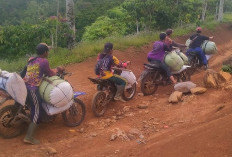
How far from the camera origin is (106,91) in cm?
677

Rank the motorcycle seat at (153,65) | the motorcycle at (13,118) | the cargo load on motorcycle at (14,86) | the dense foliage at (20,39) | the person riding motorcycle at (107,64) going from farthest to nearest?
the dense foliage at (20,39)
the motorcycle seat at (153,65)
the person riding motorcycle at (107,64)
the motorcycle at (13,118)
the cargo load on motorcycle at (14,86)

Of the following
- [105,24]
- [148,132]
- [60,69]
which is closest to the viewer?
[148,132]

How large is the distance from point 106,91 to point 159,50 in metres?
2.02

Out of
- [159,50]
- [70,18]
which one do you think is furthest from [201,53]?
[70,18]

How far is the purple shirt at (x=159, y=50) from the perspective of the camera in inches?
302

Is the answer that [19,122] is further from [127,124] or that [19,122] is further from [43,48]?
[127,124]

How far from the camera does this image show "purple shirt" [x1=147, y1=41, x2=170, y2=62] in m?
7.66

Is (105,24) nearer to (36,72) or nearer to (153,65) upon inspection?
(153,65)

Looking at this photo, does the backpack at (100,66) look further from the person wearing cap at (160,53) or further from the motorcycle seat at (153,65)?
the person wearing cap at (160,53)

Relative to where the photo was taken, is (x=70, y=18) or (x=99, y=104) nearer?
(x=99, y=104)

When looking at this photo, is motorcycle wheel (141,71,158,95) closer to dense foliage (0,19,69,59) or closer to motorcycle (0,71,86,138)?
motorcycle (0,71,86,138)

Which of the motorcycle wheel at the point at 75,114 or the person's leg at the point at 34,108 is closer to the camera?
the person's leg at the point at 34,108

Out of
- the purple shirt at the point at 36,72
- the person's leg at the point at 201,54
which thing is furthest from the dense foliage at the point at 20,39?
the purple shirt at the point at 36,72

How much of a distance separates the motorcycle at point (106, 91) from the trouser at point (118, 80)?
0.11m
